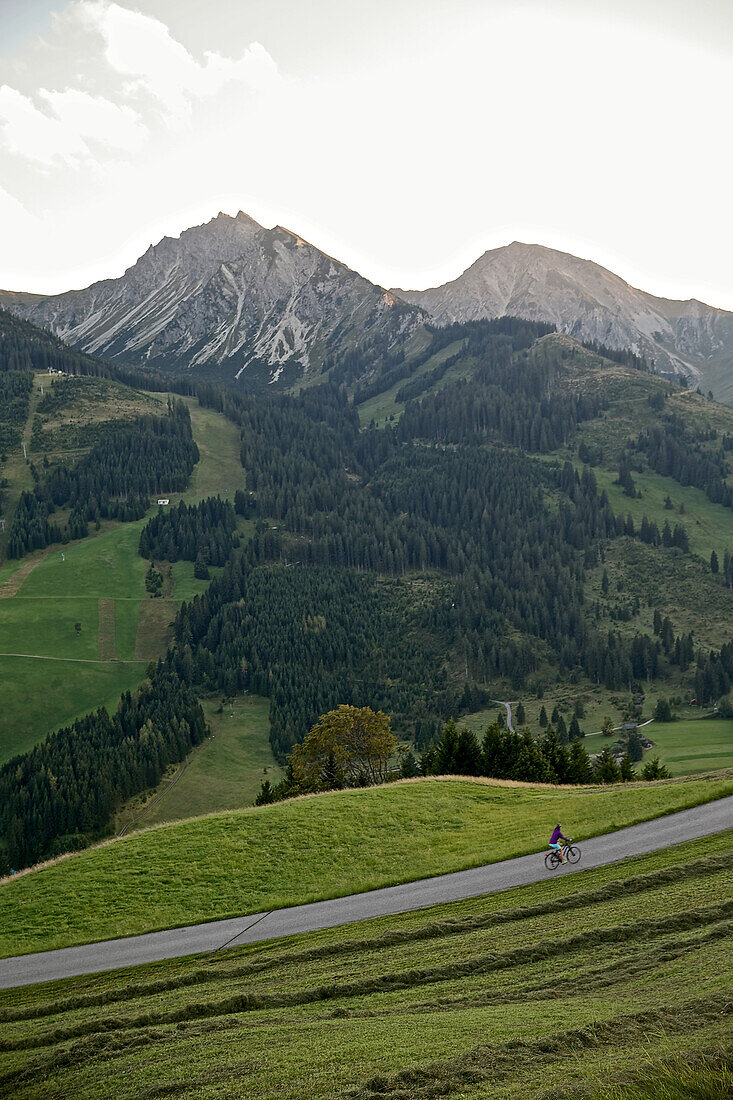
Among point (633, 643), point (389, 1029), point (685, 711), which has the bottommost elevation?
point (685, 711)

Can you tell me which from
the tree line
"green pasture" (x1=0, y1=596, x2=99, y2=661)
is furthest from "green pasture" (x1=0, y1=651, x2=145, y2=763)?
the tree line

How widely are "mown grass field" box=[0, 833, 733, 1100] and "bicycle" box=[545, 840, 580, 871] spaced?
7.79 ft

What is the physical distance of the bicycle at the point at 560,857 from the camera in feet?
117

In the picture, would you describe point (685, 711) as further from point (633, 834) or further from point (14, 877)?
point (14, 877)

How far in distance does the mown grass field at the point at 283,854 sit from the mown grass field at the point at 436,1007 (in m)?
6.58

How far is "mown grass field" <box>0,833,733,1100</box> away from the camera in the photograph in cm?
1460

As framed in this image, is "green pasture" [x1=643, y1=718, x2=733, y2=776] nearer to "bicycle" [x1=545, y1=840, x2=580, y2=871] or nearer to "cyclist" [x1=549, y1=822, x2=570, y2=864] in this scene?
"bicycle" [x1=545, y1=840, x2=580, y2=871]

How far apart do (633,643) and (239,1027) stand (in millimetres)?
191823

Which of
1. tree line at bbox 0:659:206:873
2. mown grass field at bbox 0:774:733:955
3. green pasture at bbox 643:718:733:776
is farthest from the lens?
green pasture at bbox 643:718:733:776

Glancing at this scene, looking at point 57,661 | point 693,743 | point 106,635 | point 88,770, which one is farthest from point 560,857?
point 106,635

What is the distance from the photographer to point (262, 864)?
136 feet

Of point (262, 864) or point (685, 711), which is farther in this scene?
point (685, 711)

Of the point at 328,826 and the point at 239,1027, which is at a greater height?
the point at 239,1027

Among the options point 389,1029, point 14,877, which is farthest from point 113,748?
point 389,1029
